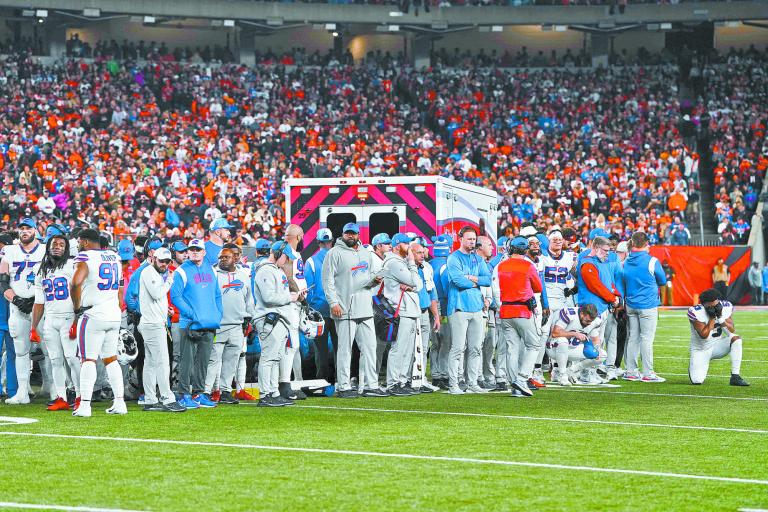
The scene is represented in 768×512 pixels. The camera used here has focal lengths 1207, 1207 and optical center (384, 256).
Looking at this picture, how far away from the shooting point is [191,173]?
3562 cm

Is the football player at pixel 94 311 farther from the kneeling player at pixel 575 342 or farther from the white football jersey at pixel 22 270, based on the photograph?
the kneeling player at pixel 575 342

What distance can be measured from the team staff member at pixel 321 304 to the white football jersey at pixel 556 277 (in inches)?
120

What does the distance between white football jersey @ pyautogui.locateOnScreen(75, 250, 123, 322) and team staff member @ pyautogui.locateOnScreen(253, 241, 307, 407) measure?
1.73 meters

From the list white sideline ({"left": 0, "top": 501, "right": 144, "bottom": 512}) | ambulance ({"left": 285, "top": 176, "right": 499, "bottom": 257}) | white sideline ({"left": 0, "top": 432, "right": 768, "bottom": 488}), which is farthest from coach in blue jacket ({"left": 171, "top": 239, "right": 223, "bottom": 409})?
white sideline ({"left": 0, "top": 501, "right": 144, "bottom": 512})

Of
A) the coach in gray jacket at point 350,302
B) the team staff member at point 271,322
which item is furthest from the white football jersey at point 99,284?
the coach in gray jacket at point 350,302

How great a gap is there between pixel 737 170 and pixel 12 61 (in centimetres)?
2462

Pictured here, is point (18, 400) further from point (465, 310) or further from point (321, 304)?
point (465, 310)

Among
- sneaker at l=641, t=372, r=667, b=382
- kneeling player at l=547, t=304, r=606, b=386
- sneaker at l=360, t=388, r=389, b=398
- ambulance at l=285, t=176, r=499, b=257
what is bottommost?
sneaker at l=641, t=372, r=667, b=382

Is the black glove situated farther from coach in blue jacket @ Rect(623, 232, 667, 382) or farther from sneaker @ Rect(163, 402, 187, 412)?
coach in blue jacket @ Rect(623, 232, 667, 382)

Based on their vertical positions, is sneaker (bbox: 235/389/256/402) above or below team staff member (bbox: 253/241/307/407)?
below

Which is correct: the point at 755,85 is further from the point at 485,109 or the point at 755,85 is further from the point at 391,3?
the point at 391,3

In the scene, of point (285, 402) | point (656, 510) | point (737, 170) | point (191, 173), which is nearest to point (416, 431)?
point (285, 402)

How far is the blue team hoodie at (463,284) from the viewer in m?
14.7

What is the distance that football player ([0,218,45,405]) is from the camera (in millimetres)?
13656
